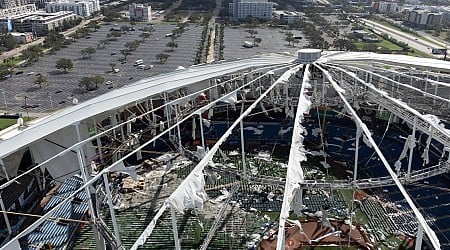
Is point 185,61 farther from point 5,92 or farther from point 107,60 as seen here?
point 5,92

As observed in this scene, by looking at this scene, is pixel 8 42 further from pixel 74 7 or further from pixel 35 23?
pixel 74 7

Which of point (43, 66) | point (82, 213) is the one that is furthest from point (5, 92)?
point (82, 213)

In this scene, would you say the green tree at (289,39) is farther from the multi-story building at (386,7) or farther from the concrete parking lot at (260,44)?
the multi-story building at (386,7)

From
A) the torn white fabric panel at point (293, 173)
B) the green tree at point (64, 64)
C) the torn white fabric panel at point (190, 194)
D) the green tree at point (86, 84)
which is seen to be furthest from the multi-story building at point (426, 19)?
the torn white fabric panel at point (190, 194)

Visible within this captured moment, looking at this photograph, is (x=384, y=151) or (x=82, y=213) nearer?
(x=82, y=213)

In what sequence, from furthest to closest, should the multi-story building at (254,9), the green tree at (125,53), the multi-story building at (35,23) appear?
the multi-story building at (254,9) → the multi-story building at (35,23) → the green tree at (125,53)

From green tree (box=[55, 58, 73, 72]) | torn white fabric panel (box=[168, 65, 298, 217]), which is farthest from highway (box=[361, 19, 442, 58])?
torn white fabric panel (box=[168, 65, 298, 217])
